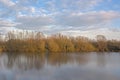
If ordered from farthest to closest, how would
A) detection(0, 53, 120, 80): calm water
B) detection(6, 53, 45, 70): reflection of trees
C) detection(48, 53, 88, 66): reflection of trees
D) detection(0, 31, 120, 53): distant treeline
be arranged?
detection(0, 31, 120, 53): distant treeline
detection(48, 53, 88, 66): reflection of trees
detection(6, 53, 45, 70): reflection of trees
detection(0, 53, 120, 80): calm water

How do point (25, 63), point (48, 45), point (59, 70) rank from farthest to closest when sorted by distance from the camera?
point (48, 45) < point (25, 63) < point (59, 70)

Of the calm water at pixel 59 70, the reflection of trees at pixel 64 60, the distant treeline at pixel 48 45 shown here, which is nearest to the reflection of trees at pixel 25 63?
the calm water at pixel 59 70

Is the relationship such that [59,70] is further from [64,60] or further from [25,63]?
[64,60]

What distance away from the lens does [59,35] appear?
7344 cm

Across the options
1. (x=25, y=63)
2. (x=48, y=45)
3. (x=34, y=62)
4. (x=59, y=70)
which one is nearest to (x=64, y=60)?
(x=34, y=62)

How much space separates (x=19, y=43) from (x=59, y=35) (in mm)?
15770

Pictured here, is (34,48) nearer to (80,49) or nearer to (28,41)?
(28,41)

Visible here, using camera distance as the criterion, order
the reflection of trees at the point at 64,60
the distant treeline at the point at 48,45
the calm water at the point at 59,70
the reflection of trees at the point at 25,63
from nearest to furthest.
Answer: the calm water at the point at 59,70, the reflection of trees at the point at 25,63, the reflection of trees at the point at 64,60, the distant treeline at the point at 48,45

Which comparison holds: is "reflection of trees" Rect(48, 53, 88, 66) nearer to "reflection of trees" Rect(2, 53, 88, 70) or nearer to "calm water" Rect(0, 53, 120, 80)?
"reflection of trees" Rect(2, 53, 88, 70)

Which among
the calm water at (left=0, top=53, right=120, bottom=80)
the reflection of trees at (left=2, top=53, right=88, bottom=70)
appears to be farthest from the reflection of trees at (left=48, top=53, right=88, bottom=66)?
the calm water at (left=0, top=53, right=120, bottom=80)

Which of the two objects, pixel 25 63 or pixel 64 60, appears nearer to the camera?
pixel 25 63

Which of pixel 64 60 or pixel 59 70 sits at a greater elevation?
pixel 59 70

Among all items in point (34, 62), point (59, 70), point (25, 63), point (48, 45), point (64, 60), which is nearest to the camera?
point (59, 70)

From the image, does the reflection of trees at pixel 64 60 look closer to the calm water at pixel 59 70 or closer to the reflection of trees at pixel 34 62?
the reflection of trees at pixel 34 62
